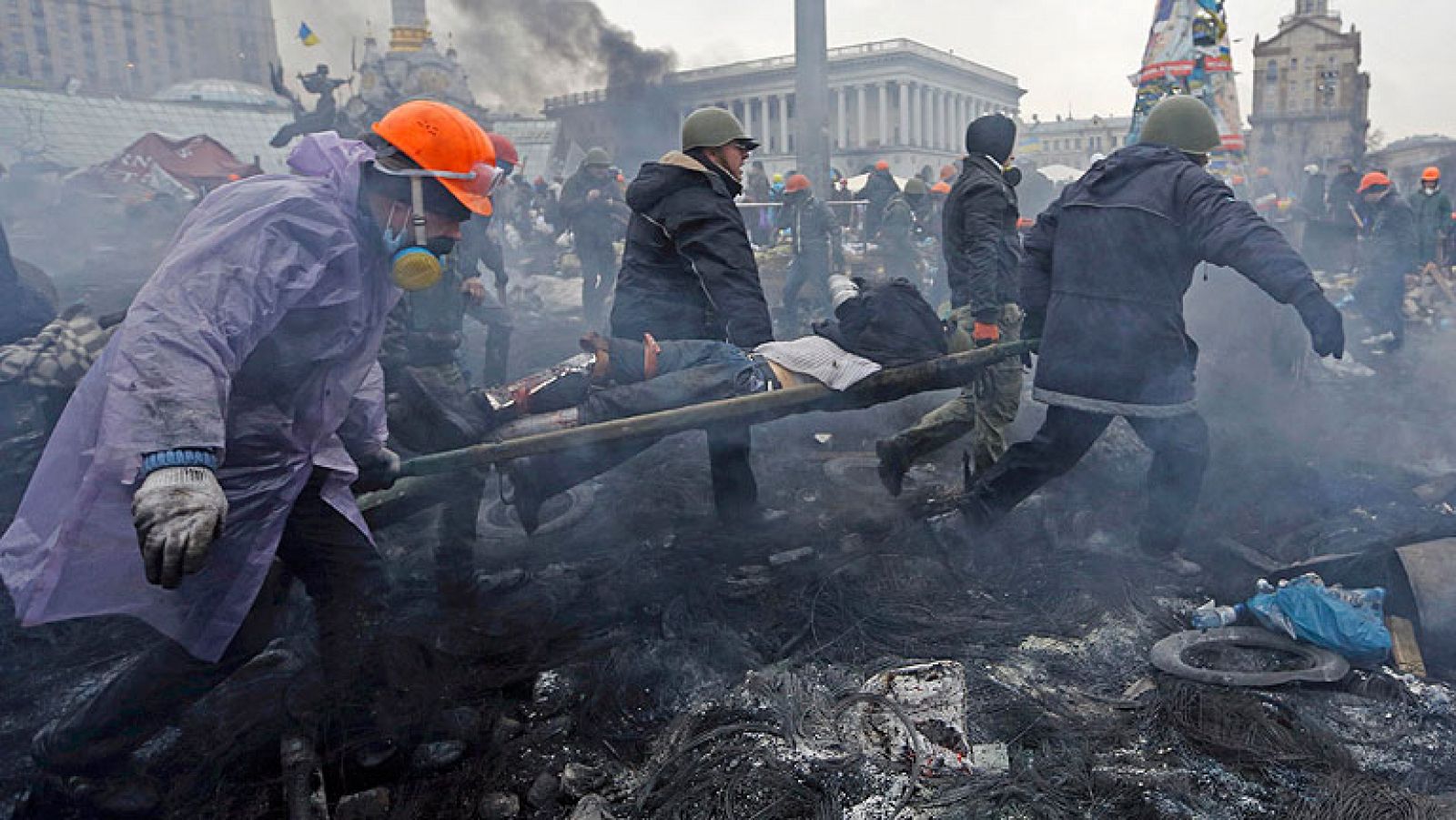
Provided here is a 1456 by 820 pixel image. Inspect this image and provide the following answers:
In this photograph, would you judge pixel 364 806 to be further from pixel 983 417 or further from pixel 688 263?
pixel 983 417

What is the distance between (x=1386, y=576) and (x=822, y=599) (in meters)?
2.19

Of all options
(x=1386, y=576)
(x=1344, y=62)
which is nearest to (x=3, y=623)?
(x=1386, y=576)

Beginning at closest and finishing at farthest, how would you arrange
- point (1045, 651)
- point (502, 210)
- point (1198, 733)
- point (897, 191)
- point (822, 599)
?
1. point (1198, 733)
2. point (1045, 651)
3. point (822, 599)
4. point (897, 191)
5. point (502, 210)

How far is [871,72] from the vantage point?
2384 inches

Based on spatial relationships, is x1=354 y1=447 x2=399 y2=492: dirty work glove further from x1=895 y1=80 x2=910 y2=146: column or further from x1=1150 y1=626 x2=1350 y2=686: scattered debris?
x1=895 y1=80 x2=910 y2=146: column

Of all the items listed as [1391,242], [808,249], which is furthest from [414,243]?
[1391,242]

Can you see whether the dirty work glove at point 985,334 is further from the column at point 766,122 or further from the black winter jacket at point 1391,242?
the column at point 766,122

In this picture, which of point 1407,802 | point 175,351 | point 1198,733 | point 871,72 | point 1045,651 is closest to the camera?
point 175,351

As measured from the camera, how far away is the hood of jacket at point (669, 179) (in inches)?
148

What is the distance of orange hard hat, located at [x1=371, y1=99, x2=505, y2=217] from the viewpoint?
2.40 meters

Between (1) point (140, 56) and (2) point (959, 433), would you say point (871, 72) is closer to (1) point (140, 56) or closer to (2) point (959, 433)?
(1) point (140, 56)

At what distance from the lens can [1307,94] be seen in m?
44.7

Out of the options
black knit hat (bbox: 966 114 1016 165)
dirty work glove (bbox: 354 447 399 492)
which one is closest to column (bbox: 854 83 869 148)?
black knit hat (bbox: 966 114 1016 165)

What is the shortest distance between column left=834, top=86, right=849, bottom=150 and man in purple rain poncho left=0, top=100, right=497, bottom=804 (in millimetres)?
62693
